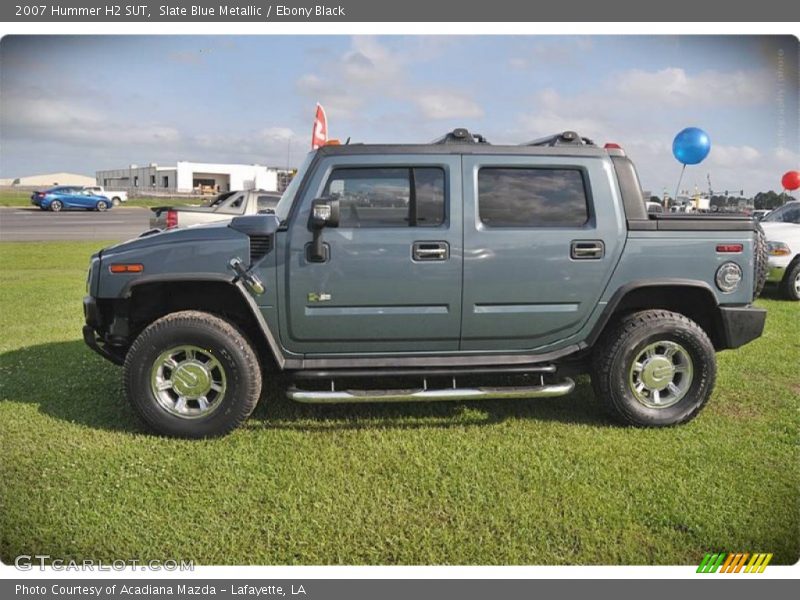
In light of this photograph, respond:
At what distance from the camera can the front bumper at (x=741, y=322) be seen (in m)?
4.05

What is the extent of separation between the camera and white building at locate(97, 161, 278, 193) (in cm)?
7988

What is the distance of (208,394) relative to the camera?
3971 millimetres

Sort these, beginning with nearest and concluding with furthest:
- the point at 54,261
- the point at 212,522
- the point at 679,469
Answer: the point at 212,522 < the point at 679,469 < the point at 54,261

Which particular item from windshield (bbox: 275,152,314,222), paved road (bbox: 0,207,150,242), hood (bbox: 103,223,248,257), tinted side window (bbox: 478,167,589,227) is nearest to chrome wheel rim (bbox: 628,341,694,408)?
tinted side window (bbox: 478,167,589,227)

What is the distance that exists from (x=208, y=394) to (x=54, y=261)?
1033 cm

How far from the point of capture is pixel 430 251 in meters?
3.80

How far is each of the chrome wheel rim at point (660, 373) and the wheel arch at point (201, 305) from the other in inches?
98.5

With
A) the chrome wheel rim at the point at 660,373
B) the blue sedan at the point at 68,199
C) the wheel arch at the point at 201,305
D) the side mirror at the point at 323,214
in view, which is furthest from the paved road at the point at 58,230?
the chrome wheel rim at the point at 660,373

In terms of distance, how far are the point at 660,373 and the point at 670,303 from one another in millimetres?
547

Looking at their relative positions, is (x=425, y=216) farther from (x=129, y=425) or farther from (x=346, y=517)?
(x=129, y=425)

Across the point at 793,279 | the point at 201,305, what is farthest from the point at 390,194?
the point at 793,279

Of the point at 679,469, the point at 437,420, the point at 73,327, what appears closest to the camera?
the point at 679,469

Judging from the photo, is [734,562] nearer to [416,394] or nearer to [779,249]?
[416,394]

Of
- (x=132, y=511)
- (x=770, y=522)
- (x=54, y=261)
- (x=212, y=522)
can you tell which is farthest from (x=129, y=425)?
(x=54, y=261)
